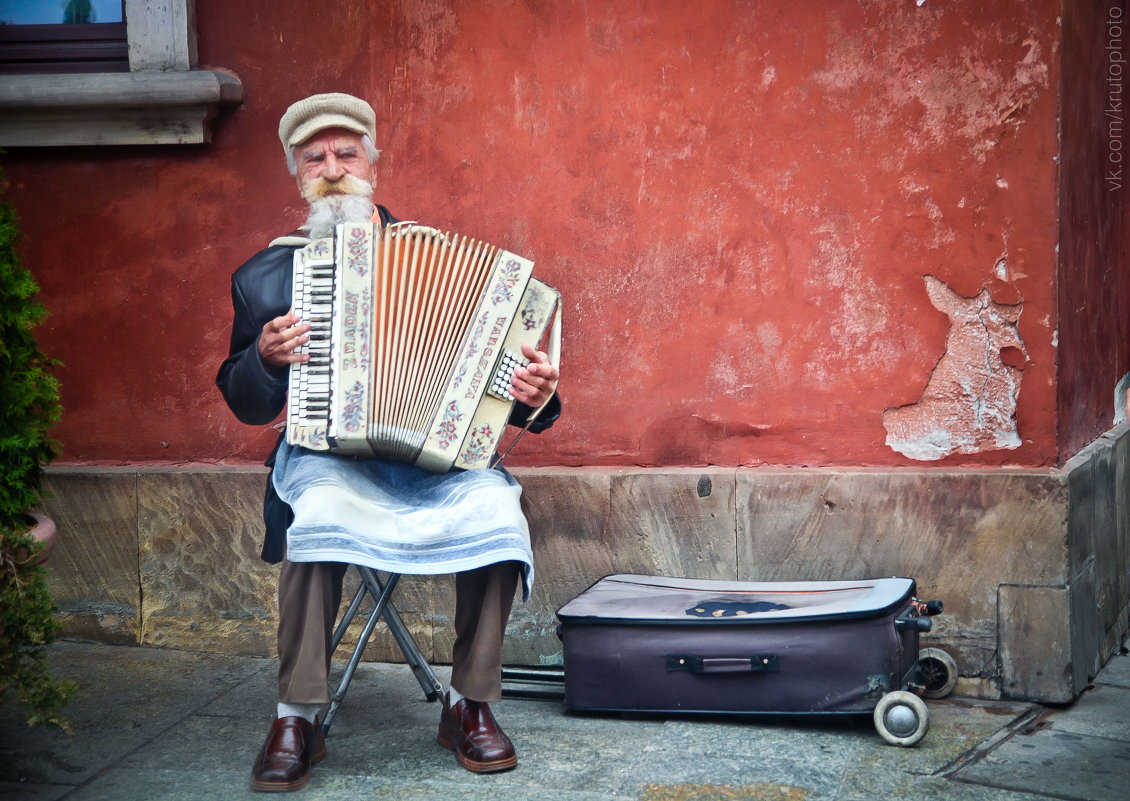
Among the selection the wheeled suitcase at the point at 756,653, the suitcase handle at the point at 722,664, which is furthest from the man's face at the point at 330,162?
the suitcase handle at the point at 722,664

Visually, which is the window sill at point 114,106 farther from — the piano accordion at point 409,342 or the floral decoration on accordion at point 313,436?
the floral decoration on accordion at point 313,436

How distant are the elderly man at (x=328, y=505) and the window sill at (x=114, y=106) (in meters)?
0.65

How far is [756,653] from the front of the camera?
3.00 metres

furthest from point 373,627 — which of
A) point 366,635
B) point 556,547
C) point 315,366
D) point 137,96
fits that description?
point 137,96

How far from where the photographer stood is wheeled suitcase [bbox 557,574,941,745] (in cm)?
293

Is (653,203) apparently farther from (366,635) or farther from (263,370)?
(366,635)

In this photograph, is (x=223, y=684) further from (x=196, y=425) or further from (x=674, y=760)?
(x=674, y=760)

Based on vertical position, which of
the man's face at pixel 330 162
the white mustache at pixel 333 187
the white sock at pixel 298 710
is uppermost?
A: the man's face at pixel 330 162

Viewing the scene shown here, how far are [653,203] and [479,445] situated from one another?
3.82 feet

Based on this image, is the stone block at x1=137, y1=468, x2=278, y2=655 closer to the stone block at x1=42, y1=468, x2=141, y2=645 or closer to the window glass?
the stone block at x1=42, y1=468, x2=141, y2=645

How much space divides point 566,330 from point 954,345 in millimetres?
1231

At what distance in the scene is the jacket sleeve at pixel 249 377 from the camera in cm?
294

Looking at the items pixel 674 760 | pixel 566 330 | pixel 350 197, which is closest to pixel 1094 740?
pixel 674 760

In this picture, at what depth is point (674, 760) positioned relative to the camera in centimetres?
283
